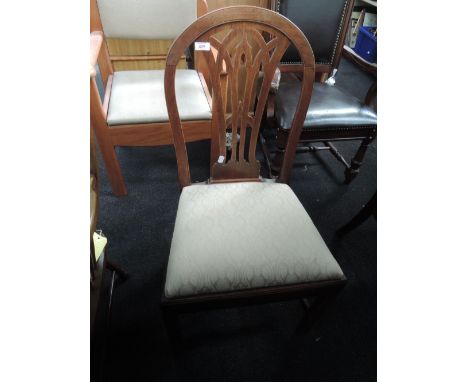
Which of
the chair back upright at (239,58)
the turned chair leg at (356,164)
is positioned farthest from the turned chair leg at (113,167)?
the turned chair leg at (356,164)

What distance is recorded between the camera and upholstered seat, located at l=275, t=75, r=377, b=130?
4.50 feet

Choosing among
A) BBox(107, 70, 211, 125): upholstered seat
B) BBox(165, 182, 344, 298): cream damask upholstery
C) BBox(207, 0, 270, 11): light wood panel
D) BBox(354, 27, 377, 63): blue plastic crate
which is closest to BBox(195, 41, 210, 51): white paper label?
BBox(165, 182, 344, 298): cream damask upholstery

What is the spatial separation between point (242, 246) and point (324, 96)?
1103 millimetres

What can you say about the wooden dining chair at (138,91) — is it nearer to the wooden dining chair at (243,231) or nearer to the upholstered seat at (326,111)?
the upholstered seat at (326,111)

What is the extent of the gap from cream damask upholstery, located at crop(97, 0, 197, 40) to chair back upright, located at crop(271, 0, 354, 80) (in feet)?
1.55

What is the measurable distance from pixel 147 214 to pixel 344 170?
1.28 meters

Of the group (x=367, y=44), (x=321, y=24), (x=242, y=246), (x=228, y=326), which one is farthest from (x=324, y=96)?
(x=367, y=44)

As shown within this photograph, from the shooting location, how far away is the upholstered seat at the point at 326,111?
4.50 feet

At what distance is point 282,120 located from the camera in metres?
1.36

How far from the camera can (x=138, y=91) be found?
4.57 ft

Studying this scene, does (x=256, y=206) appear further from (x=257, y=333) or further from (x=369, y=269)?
(x=369, y=269)

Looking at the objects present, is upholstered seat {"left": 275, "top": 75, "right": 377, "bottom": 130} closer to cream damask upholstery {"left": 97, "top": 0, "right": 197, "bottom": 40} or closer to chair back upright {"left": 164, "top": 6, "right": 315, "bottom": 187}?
chair back upright {"left": 164, "top": 6, "right": 315, "bottom": 187}
